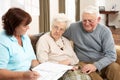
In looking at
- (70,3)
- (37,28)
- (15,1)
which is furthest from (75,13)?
(15,1)

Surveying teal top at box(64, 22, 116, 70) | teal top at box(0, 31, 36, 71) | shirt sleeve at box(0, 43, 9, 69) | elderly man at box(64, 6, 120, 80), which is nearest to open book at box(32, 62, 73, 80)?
teal top at box(0, 31, 36, 71)

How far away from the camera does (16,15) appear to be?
177 centimetres

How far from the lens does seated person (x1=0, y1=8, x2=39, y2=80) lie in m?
1.70

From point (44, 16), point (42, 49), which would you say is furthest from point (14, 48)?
point (44, 16)

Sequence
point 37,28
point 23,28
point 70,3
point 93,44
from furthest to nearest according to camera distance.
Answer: point 70,3 < point 37,28 < point 93,44 < point 23,28

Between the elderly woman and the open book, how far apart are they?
0.19 m

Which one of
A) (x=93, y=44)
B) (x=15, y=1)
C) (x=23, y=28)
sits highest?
(x=15, y=1)

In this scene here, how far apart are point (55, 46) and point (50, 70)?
1.36 ft

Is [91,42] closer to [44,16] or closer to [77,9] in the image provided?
[44,16]

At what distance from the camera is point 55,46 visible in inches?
91.1

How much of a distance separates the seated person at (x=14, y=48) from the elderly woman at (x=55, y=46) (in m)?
0.32

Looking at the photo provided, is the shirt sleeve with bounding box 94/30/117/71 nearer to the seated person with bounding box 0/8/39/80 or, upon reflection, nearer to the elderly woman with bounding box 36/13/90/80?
the elderly woman with bounding box 36/13/90/80

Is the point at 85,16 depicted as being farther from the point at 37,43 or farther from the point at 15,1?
the point at 15,1

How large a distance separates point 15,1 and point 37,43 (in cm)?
120
